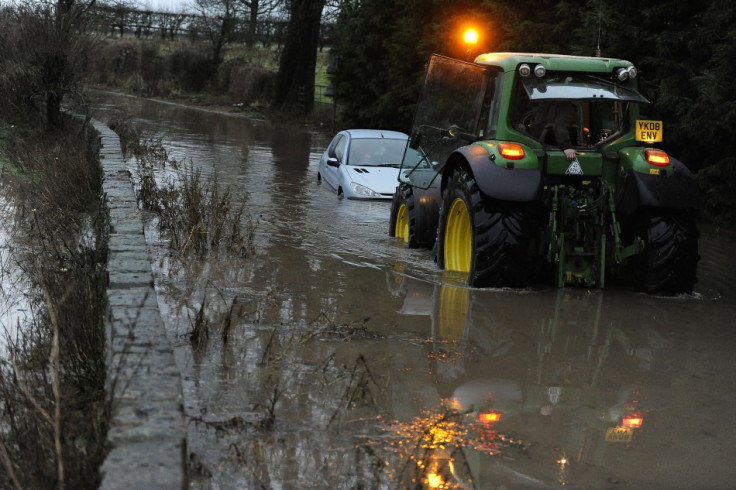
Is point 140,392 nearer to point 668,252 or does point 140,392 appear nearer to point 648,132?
point 668,252

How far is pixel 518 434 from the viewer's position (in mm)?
5809

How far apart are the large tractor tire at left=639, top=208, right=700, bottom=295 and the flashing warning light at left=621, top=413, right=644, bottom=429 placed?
11.6 feet

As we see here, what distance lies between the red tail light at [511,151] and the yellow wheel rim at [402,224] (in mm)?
2970

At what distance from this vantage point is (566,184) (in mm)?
9758

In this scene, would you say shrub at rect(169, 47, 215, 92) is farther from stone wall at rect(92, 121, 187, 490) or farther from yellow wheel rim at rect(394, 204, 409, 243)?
stone wall at rect(92, 121, 187, 490)

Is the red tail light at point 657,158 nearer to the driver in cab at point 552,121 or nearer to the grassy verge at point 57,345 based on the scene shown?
the driver in cab at point 552,121

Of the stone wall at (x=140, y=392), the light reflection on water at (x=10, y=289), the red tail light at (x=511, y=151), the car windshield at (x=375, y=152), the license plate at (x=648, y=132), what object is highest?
the license plate at (x=648, y=132)

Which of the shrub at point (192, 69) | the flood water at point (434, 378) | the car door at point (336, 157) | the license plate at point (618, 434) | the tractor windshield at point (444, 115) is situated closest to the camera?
the flood water at point (434, 378)

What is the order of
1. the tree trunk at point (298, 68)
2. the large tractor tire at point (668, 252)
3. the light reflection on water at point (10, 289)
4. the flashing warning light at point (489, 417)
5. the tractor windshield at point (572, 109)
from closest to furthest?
the flashing warning light at point (489, 417) → the light reflection on water at point (10, 289) → the large tractor tire at point (668, 252) → the tractor windshield at point (572, 109) → the tree trunk at point (298, 68)

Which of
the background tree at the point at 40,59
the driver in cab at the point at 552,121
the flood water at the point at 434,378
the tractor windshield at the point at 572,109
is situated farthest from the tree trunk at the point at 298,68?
the driver in cab at the point at 552,121

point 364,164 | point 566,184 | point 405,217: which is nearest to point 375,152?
point 364,164

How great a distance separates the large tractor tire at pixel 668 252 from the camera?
9.52m

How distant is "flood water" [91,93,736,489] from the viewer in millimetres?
5262

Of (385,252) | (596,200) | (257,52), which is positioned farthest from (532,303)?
(257,52)
